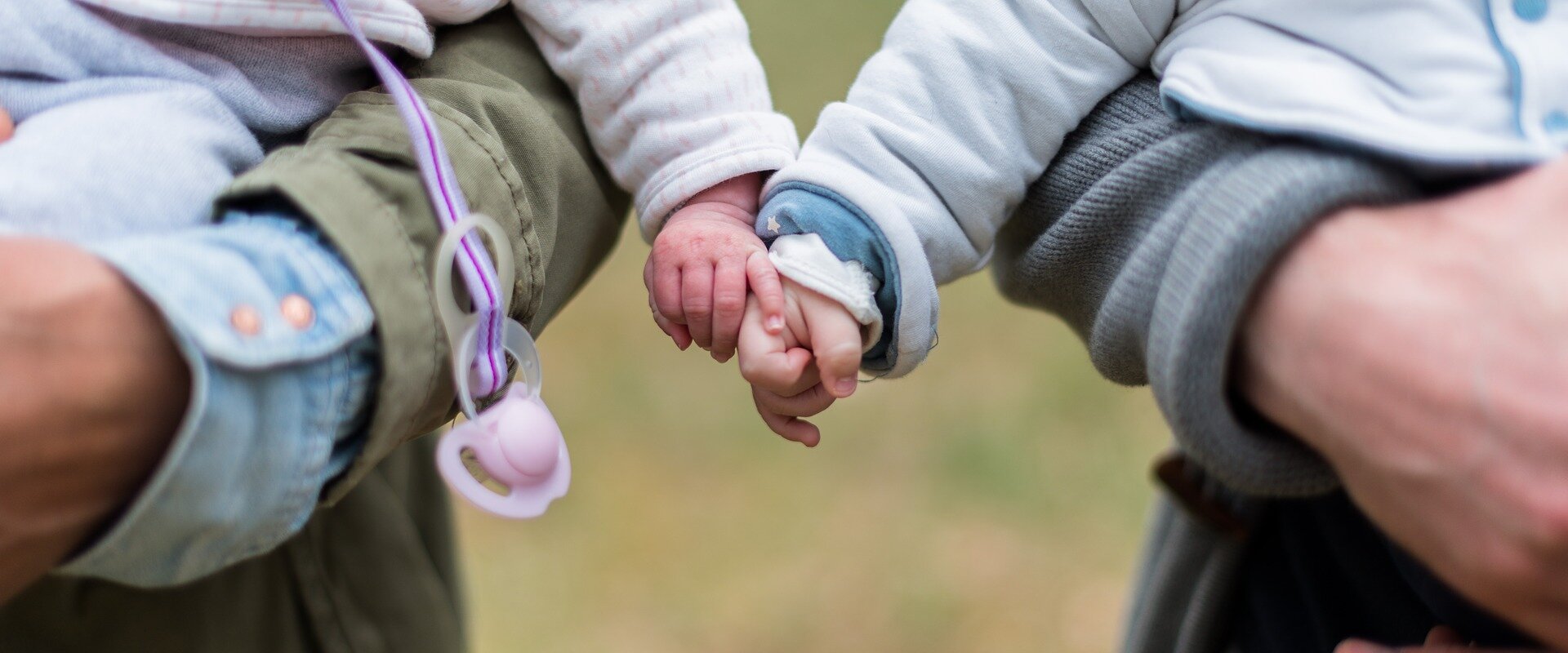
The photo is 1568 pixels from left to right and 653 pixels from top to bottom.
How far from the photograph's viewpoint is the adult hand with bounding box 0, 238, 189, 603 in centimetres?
29

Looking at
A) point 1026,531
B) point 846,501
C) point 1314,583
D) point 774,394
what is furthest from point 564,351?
point 1314,583

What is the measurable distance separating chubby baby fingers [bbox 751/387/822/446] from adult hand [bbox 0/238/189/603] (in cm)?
28

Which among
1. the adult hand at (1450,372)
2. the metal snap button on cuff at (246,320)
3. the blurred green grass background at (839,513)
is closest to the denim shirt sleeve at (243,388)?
the metal snap button on cuff at (246,320)

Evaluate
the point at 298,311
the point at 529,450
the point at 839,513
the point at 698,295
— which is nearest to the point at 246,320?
the point at 298,311

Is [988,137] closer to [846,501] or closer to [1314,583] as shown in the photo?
[1314,583]

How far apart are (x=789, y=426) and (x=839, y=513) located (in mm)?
719

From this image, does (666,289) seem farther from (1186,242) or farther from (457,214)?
(1186,242)

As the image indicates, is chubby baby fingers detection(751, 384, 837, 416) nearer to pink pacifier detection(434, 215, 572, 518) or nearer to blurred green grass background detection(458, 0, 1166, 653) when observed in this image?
pink pacifier detection(434, 215, 572, 518)

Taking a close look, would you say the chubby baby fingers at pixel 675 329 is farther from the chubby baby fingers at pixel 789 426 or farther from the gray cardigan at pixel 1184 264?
the gray cardigan at pixel 1184 264

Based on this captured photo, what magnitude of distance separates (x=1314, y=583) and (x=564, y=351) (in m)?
1.10

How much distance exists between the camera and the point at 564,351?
4.82 ft

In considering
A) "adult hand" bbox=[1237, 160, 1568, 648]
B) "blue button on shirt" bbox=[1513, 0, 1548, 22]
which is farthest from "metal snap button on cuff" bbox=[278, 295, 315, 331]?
"blue button on shirt" bbox=[1513, 0, 1548, 22]

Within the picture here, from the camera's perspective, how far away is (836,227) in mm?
504

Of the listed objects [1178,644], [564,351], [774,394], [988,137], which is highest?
[988,137]
